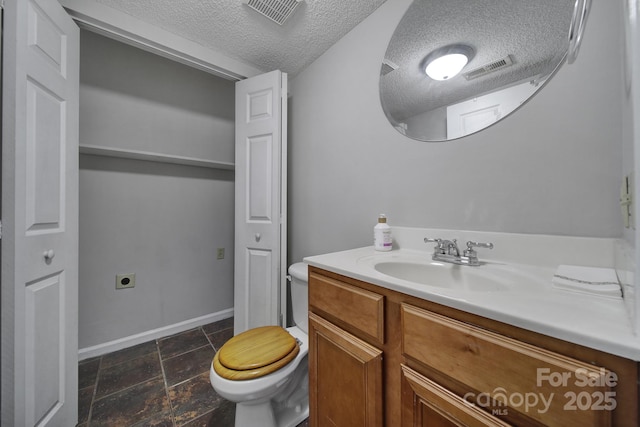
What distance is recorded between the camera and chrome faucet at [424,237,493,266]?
790mm

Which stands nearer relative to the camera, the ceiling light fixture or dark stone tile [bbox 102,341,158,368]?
the ceiling light fixture

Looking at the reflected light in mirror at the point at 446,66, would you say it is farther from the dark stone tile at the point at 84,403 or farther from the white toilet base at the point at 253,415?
the dark stone tile at the point at 84,403

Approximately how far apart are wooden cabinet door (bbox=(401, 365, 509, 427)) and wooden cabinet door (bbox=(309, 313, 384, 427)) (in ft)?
0.26

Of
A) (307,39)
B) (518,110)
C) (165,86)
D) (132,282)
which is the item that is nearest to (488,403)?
(518,110)

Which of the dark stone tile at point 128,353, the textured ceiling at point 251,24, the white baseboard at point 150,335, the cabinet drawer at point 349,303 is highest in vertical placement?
the textured ceiling at point 251,24

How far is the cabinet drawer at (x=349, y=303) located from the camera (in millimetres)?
631

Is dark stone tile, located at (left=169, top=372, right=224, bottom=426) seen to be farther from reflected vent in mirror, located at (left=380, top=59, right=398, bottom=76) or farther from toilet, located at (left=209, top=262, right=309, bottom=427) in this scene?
reflected vent in mirror, located at (left=380, top=59, right=398, bottom=76)

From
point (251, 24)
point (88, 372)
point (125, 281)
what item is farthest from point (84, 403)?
point (251, 24)

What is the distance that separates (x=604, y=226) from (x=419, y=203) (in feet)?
1.77

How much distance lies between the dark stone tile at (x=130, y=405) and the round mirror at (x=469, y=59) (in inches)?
75.0

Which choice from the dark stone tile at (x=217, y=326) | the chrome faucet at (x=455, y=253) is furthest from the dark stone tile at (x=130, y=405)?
the chrome faucet at (x=455, y=253)

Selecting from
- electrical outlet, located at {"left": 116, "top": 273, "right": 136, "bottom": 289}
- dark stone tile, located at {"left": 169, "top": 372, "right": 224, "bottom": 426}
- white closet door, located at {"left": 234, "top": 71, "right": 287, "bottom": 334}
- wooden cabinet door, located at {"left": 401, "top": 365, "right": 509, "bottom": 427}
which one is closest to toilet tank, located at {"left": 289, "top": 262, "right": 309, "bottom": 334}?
white closet door, located at {"left": 234, "top": 71, "right": 287, "bottom": 334}

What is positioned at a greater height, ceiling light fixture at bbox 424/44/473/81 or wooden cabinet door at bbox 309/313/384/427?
ceiling light fixture at bbox 424/44/473/81

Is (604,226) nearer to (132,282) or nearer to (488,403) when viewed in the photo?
(488,403)
